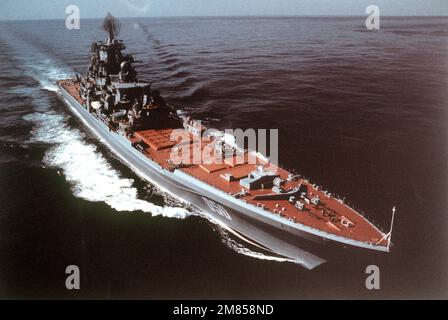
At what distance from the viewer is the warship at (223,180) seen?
2077 centimetres

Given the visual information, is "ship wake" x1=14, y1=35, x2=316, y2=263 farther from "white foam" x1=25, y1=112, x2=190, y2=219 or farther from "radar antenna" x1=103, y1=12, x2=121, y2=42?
"radar antenna" x1=103, y1=12, x2=121, y2=42

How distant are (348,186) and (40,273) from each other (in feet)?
72.6

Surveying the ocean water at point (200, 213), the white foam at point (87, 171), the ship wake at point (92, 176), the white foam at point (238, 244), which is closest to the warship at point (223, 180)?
the white foam at point (238, 244)

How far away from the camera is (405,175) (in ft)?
94.8

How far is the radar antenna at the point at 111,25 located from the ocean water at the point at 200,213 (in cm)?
1153

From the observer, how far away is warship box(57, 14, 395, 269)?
20766mm

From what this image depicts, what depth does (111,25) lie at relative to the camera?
1561 inches

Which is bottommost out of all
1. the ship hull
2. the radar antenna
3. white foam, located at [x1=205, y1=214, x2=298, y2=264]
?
white foam, located at [x1=205, y1=214, x2=298, y2=264]

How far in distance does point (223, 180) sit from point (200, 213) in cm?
357

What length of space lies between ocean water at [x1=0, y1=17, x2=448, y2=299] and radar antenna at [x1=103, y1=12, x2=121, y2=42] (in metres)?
11.5

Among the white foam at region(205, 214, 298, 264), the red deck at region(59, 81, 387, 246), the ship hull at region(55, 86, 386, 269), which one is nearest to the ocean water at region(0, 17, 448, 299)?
the white foam at region(205, 214, 298, 264)

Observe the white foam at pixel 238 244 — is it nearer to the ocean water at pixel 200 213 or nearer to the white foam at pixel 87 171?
the ocean water at pixel 200 213
